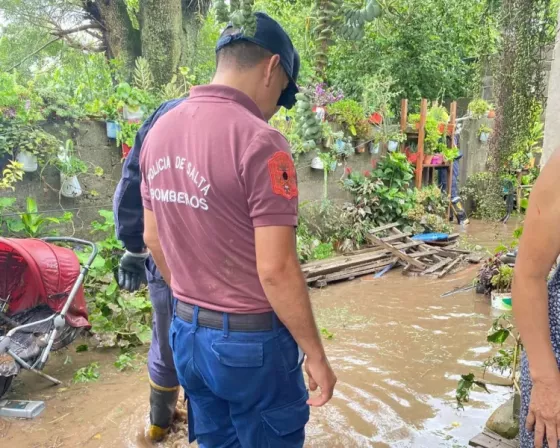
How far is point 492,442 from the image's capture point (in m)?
2.46

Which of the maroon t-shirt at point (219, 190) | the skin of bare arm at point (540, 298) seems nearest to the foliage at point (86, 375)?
the maroon t-shirt at point (219, 190)

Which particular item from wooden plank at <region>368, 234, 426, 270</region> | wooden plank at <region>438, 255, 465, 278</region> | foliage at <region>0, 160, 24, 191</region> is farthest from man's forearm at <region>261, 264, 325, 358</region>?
wooden plank at <region>368, 234, 426, 270</region>

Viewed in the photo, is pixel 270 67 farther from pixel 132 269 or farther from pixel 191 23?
pixel 191 23

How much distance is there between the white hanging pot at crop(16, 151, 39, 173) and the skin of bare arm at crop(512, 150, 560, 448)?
15.5 ft

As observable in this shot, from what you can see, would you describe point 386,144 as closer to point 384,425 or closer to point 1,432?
point 384,425

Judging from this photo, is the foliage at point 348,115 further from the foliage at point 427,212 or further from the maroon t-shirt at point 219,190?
the maroon t-shirt at point 219,190

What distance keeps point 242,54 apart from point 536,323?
1.21 m

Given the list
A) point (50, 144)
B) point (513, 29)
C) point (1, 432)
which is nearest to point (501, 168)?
point (513, 29)

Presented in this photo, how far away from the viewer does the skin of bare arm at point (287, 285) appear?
4.74 ft

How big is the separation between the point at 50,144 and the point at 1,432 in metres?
2.91

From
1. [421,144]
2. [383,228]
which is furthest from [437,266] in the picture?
[421,144]

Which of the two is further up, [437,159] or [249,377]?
[437,159]

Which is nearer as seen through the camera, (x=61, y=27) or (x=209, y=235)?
(x=209, y=235)

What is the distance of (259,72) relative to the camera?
1642mm
